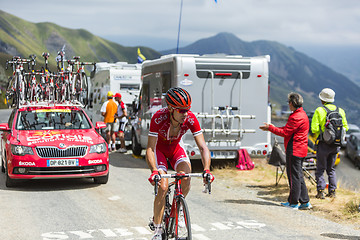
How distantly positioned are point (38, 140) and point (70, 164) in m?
Result: 0.84

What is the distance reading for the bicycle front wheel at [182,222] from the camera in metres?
4.94

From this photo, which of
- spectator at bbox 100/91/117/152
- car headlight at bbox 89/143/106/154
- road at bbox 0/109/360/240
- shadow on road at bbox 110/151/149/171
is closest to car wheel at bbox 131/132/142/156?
shadow on road at bbox 110/151/149/171

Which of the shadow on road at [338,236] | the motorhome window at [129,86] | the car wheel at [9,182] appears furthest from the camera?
the motorhome window at [129,86]

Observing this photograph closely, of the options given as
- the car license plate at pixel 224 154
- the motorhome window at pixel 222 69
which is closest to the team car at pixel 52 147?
the motorhome window at pixel 222 69

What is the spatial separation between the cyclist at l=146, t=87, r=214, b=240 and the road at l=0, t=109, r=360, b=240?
1.30 m

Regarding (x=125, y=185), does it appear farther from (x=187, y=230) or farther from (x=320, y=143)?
(x=187, y=230)

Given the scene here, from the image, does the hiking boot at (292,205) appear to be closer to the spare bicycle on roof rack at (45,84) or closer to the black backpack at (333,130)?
the black backpack at (333,130)

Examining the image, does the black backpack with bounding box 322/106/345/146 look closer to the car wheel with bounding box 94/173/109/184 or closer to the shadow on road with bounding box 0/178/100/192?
the car wheel with bounding box 94/173/109/184

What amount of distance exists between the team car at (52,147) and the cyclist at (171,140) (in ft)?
14.6

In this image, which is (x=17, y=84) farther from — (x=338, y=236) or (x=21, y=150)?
(x=338, y=236)

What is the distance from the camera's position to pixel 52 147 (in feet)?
32.2

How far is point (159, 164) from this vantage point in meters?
5.71

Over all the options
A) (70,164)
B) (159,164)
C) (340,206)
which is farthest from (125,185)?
(159,164)

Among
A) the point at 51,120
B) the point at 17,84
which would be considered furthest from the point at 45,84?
the point at 51,120
